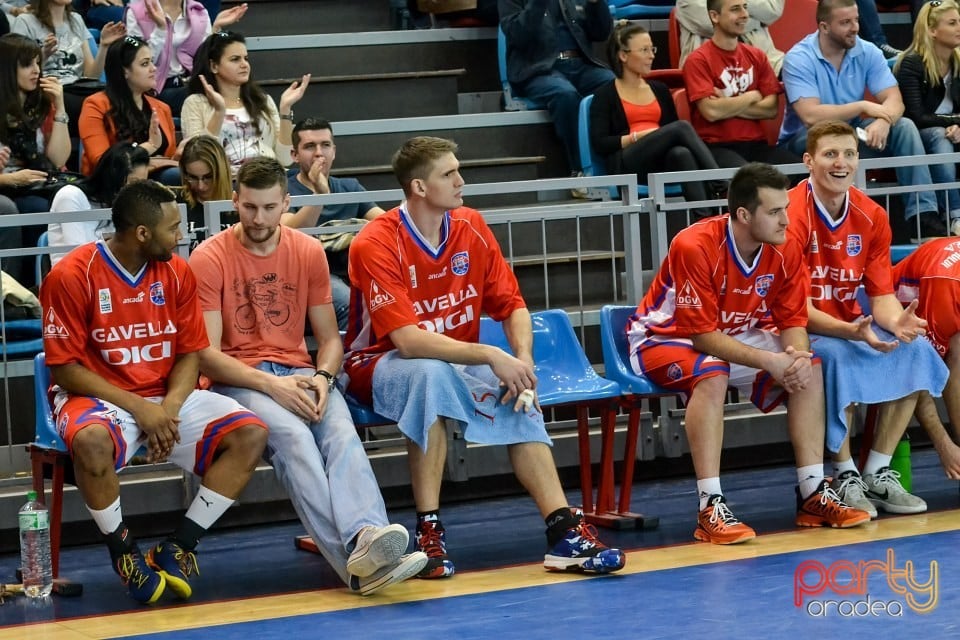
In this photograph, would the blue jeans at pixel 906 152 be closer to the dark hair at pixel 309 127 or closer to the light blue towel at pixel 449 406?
the dark hair at pixel 309 127

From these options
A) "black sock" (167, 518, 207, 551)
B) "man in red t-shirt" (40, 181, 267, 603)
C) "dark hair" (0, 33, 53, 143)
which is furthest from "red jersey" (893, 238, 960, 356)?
"dark hair" (0, 33, 53, 143)

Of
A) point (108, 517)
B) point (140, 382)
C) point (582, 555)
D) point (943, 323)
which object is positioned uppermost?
point (140, 382)

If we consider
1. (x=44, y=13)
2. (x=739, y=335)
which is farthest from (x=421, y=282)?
(x=44, y=13)

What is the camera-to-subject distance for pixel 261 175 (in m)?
5.20

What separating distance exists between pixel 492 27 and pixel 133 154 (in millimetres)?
3474

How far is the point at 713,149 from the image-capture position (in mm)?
8312

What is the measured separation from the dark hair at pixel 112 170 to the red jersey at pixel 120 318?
1.69 m

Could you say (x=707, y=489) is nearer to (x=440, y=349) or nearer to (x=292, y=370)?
(x=440, y=349)

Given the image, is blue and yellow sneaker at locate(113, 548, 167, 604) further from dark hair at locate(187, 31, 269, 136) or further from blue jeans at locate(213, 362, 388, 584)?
dark hair at locate(187, 31, 269, 136)

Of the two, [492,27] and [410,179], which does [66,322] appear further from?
[492,27]

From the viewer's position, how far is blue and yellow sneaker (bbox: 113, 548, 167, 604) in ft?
16.1

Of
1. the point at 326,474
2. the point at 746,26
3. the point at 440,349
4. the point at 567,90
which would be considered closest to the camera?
the point at 326,474

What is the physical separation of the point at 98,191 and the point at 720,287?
2913mm

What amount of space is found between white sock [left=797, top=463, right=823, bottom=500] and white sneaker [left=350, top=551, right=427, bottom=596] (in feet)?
5.51
